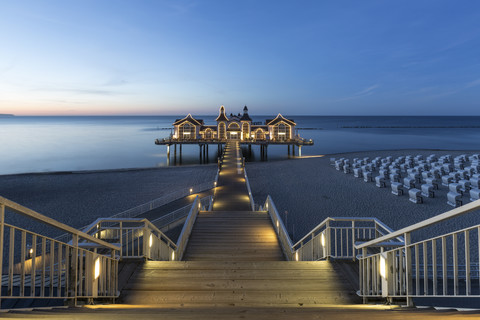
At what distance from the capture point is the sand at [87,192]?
54.4 ft

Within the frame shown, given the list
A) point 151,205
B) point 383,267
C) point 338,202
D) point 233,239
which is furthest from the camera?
point 338,202

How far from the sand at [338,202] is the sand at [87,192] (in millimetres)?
7635

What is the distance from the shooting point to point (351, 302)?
4207mm

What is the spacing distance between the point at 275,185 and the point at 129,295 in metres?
18.7

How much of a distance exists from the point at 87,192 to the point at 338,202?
58.2 feet

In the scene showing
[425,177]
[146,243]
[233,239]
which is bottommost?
[233,239]

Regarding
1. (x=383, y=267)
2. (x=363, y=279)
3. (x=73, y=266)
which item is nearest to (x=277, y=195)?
(x=363, y=279)

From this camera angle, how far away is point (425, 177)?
21.4 m

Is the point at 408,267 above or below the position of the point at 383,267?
above

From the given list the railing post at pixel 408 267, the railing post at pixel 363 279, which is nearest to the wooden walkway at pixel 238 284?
the railing post at pixel 363 279

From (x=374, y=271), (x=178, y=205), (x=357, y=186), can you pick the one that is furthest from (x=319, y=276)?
(x=357, y=186)

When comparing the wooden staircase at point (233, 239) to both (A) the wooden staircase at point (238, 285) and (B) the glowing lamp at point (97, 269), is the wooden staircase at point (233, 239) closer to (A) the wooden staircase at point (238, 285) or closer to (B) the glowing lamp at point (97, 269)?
(A) the wooden staircase at point (238, 285)

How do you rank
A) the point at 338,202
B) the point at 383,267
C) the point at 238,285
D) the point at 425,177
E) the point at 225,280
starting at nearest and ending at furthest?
the point at 383,267
the point at 238,285
the point at 225,280
the point at 338,202
the point at 425,177

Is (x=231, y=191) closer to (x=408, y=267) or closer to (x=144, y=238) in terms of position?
(x=144, y=238)
